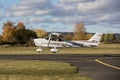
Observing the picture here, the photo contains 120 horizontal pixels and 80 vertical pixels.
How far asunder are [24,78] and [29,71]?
11.5 ft

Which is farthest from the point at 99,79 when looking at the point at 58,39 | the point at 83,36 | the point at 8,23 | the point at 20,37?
the point at 83,36

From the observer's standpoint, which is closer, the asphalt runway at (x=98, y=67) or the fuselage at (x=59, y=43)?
the asphalt runway at (x=98, y=67)

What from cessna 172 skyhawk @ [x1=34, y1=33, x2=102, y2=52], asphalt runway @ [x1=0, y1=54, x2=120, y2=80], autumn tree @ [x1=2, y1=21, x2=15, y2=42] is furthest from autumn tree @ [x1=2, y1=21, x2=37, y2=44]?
asphalt runway @ [x1=0, y1=54, x2=120, y2=80]

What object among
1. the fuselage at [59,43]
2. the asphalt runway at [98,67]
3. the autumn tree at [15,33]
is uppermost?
the autumn tree at [15,33]

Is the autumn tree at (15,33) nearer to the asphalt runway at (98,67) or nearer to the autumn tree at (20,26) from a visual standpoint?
the autumn tree at (20,26)

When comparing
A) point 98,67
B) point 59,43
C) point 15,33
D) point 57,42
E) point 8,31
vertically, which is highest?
point 8,31

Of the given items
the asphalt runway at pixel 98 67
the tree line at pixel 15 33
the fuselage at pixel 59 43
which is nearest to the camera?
the asphalt runway at pixel 98 67

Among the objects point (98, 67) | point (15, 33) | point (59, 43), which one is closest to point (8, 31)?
point (15, 33)

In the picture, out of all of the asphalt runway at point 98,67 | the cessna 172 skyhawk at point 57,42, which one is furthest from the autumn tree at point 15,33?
the asphalt runway at point 98,67

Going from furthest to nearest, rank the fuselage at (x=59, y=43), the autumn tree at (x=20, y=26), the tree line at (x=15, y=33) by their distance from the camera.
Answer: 1. the autumn tree at (x=20, y=26)
2. the tree line at (x=15, y=33)
3. the fuselage at (x=59, y=43)

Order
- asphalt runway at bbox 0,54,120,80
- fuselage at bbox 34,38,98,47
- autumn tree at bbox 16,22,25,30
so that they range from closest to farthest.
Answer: asphalt runway at bbox 0,54,120,80 → fuselage at bbox 34,38,98,47 → autumn tree at bbox 16,22,25,30

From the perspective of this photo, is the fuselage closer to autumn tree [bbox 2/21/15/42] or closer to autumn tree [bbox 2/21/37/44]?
autumn tree [bbox 2/21/37/44]

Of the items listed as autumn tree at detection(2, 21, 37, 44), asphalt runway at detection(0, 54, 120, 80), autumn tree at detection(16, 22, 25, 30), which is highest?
autumn tree at detection(16, 22, 25, 30)

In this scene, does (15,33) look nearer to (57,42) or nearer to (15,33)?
(15,33)
